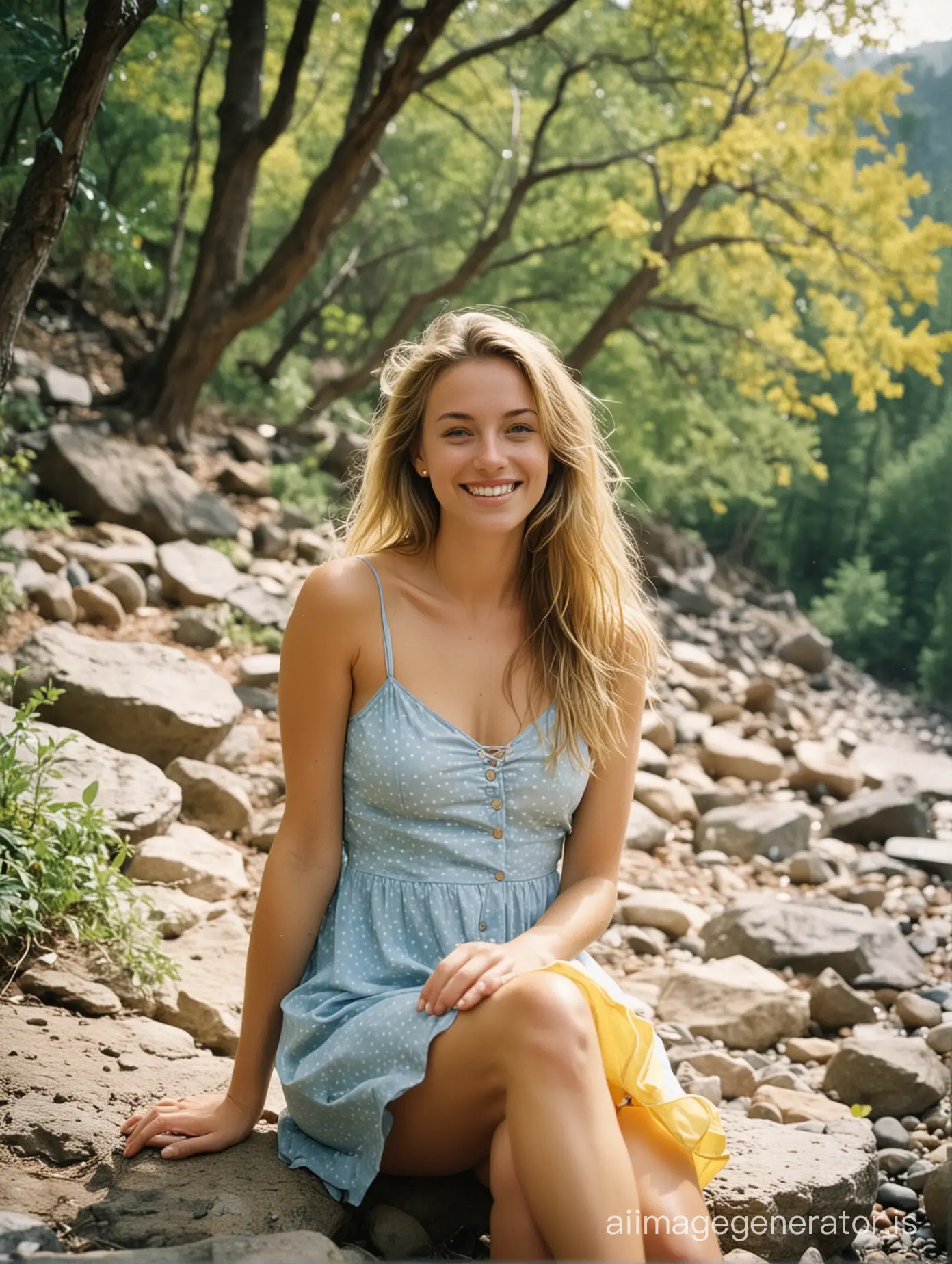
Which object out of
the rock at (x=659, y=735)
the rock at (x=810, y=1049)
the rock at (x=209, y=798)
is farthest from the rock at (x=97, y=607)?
the rock at (x=810, y=1049)

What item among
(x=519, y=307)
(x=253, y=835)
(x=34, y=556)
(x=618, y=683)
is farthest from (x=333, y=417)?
(x=618, y=683)

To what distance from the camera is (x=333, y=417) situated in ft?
46.5

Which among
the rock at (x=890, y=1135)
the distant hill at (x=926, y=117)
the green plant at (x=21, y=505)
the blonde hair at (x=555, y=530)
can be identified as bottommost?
the rock at (x=890, y=1135)

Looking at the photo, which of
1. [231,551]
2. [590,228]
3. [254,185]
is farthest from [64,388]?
[590,228]

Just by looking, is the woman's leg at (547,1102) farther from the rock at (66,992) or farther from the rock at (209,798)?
the rock at (209,798)

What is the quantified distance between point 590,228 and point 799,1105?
1061 centimetres

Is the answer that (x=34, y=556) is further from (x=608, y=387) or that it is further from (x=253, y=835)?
(x=608, y=387)

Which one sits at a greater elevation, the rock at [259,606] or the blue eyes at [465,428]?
the blue eyes at [465,428]

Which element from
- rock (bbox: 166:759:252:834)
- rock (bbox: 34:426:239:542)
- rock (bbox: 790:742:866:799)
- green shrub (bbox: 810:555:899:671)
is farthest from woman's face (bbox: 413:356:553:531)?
green shrub (bbox: 810:555:899:671)

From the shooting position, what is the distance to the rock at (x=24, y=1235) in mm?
1790

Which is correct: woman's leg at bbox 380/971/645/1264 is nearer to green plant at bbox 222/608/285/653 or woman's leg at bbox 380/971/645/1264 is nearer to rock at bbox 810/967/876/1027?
rock at bbox 810/967/876/1027

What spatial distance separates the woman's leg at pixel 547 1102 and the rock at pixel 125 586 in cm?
533

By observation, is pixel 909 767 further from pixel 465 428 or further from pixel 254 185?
pixel 465 428

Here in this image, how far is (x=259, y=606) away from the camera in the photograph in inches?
298
